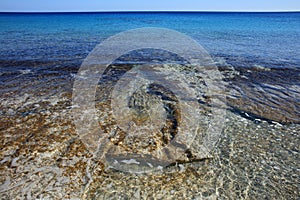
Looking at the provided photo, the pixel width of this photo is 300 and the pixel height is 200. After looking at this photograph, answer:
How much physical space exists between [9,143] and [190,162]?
10.0 feet

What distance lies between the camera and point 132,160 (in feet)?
11.8

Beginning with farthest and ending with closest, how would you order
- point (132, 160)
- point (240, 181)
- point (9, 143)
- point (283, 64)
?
point (283, 64) < point (9, 143) < point (132, 160) < point (240, 181)

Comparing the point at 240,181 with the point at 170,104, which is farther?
the point at 170,104

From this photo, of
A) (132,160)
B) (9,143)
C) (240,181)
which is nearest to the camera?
(240,181)

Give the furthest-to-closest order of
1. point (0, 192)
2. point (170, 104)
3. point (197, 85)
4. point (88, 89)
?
point (197, 85) → point (88, 89) → point (170, 104) → point (0, 192)

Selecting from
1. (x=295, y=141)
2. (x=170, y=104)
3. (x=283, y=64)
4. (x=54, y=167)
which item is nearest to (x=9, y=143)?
(x=54, y=167)

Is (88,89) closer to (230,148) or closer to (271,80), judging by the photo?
(230,148)

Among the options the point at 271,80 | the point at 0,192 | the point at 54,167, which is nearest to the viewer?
the point at 0,192

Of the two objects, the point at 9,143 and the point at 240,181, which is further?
the point at 9,143

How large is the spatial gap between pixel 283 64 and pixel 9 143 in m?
10.4

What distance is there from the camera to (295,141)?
4109 millimetres

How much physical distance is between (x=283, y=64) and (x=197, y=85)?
5241 millimetres

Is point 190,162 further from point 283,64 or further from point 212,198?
point 283,64

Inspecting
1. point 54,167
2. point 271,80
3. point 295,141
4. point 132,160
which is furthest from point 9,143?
point 271,80
